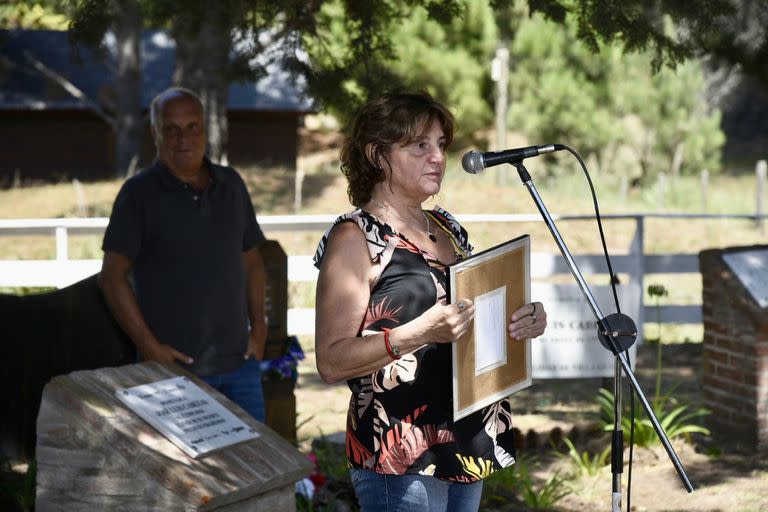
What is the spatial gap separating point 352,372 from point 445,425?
11.5 inches

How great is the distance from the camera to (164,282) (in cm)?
437

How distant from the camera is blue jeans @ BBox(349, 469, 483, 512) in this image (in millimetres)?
2857

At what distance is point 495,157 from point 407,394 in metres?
0.67

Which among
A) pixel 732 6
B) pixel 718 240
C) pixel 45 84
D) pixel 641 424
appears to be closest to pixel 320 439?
pixel 641 424

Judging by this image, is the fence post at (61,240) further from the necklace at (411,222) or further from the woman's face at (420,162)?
the woman's face at (420,162)

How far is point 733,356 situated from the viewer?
6.57 metres

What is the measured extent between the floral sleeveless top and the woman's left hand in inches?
7.0

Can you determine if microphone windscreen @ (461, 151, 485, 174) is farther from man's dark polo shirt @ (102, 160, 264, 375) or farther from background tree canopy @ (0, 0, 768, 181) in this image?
man's dark polo shirt @ (102, 160, 264, 375)

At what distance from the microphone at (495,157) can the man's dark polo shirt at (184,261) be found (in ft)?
5.58

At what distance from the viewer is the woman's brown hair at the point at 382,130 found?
2926 millimetres

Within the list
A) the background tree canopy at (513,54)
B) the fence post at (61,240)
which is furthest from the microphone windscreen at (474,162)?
the fence post at (61,240)

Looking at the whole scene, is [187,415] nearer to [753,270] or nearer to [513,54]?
[753,270]

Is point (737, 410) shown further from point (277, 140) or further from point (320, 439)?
point (277, 140)

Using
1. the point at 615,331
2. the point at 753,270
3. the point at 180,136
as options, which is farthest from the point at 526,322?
the point at 753,270
